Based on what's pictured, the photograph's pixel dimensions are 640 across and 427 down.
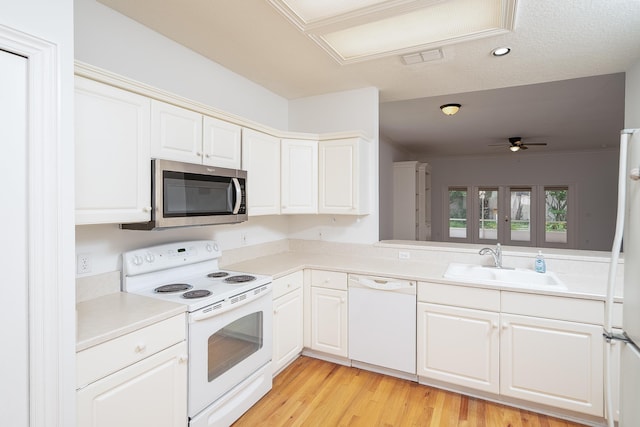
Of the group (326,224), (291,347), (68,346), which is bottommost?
(291,347)

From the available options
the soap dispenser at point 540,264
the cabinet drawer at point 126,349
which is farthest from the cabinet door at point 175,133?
the soap dispenser at point 540,264

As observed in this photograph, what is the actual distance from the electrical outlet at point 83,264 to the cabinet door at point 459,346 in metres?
Result: 2.17

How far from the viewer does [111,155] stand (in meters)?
1.67

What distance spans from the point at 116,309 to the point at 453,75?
9.78 ft

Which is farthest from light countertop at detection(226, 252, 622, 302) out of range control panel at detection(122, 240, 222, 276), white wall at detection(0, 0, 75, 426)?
white wall at detection(0, 0, 75, 426)

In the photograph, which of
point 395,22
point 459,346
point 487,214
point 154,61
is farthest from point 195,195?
point 487,214

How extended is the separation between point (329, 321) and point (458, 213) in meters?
6.64

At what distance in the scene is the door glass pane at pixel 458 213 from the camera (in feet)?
27.5

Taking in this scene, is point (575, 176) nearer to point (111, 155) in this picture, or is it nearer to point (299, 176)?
point (299, 176)

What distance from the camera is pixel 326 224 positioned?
3520 mm

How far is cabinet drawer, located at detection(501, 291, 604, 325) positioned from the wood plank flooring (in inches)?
27.2

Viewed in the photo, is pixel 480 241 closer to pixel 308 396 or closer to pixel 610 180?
pixel 610 180

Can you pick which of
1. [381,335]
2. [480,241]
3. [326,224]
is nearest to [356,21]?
[326,224]

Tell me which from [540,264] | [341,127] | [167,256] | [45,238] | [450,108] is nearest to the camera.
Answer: [45,238]
